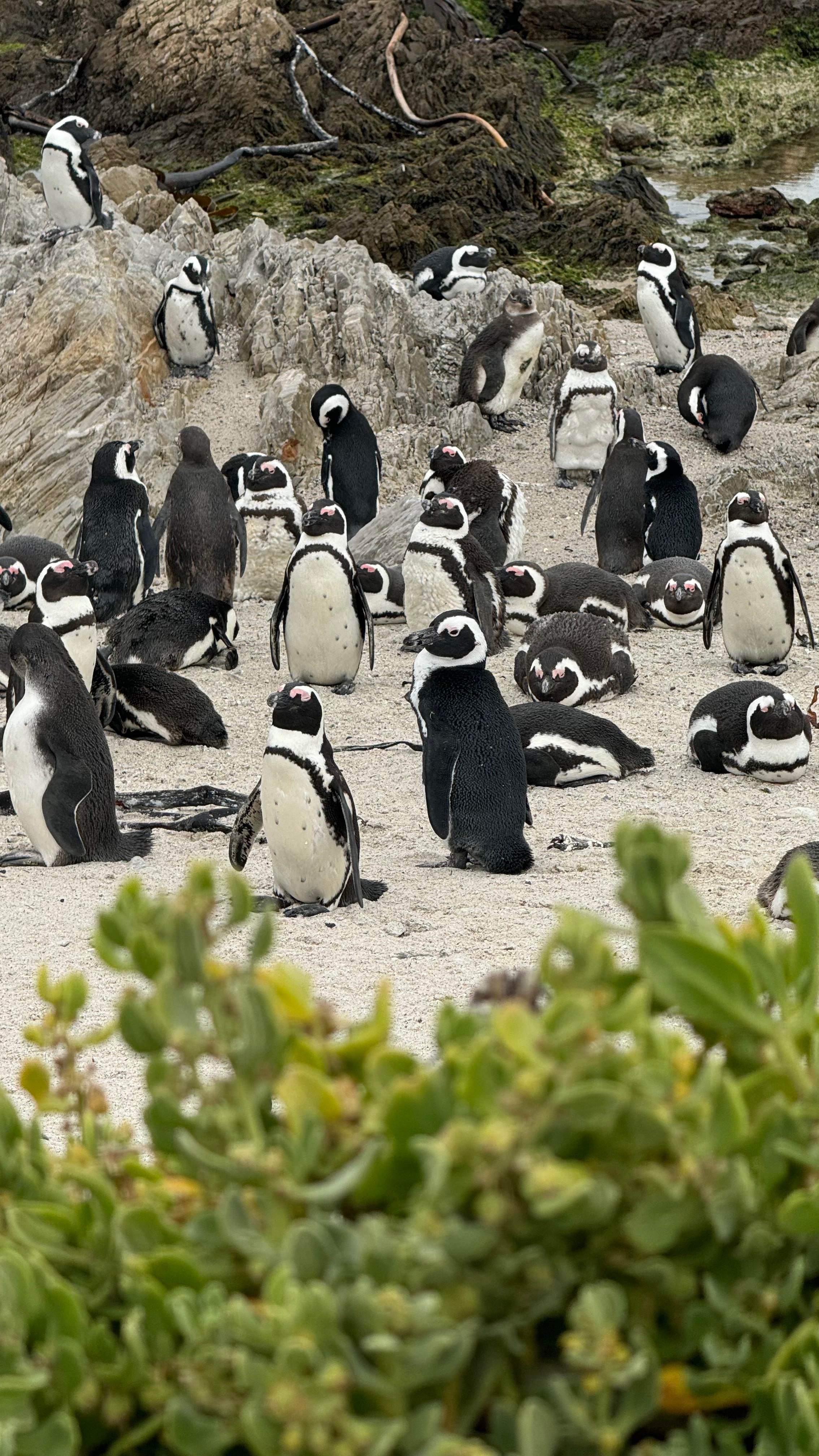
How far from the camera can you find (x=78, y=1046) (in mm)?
1197

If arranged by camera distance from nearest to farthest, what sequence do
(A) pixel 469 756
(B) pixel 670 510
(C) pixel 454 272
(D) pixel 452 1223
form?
(D) pixel 452 1223, (A) pixel 469 756, (B) pixel 670 510, (C) pixel 454 272

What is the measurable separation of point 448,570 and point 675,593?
1511 mm

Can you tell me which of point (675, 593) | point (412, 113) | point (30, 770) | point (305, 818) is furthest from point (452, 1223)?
point (412, 113)

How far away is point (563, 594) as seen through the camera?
28.6 feet

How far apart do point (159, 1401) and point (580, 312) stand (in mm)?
13061

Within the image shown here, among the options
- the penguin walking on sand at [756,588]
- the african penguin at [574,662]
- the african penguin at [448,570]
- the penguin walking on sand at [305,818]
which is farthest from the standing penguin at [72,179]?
the penguin walking on sand at [305,818]

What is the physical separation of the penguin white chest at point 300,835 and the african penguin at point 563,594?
11.8ft

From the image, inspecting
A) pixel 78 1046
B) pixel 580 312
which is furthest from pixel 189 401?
pixel 78 1046

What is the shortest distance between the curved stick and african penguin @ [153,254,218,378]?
363 inches

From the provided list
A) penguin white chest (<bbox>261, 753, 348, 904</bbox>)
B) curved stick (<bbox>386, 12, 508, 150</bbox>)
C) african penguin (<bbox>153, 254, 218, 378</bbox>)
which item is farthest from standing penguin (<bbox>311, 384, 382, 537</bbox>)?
curved stick (<bbox>386, 12, 508, 150</bbox>)

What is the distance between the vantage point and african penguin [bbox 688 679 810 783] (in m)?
6.27

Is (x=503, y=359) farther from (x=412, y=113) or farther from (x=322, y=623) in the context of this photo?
(x=412, y=113)

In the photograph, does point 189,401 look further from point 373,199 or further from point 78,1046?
point 78,1046

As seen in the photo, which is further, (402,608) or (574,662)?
(402,608)
